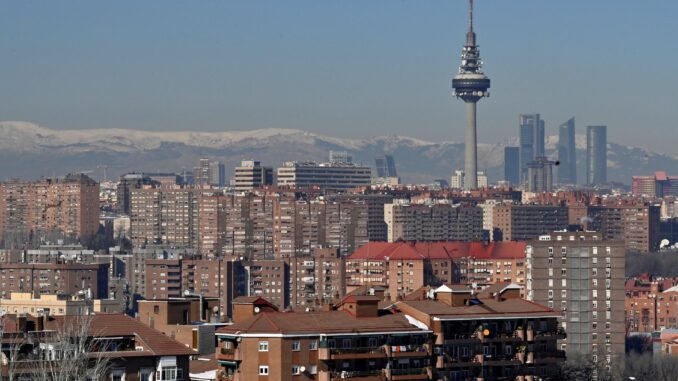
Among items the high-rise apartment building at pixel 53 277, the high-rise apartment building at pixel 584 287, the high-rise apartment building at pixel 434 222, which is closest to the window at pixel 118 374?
the high-rise apartment building at pixel 584 287

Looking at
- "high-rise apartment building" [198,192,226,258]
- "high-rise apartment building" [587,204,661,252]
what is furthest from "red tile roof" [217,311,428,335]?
"high-rise apartment building" [587,204,661,252]

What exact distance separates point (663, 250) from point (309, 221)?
81.9 feet

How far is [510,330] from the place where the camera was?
47.2 metres

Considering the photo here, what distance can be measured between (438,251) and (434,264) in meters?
5.04

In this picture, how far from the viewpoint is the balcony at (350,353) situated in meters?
41.5

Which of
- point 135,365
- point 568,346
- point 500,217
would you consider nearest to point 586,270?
point 568,346

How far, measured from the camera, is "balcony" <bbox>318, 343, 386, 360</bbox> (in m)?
41.5

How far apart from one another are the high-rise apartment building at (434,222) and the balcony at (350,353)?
5599 inches

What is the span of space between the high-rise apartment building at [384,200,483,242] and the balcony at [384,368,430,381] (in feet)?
462

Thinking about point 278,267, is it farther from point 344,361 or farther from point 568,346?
point 344,361

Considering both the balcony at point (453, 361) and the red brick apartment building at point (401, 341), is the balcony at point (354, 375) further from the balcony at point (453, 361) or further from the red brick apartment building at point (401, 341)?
the balcony at point (453, 361)

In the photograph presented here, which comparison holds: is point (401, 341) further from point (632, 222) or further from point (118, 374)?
point (632, 222)

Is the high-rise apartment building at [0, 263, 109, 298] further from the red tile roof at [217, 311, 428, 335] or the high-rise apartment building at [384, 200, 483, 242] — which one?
the red tile roof at [217, 311, 428, 335]

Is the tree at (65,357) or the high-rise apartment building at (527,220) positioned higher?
the high-rise apartment building at (527,220)
